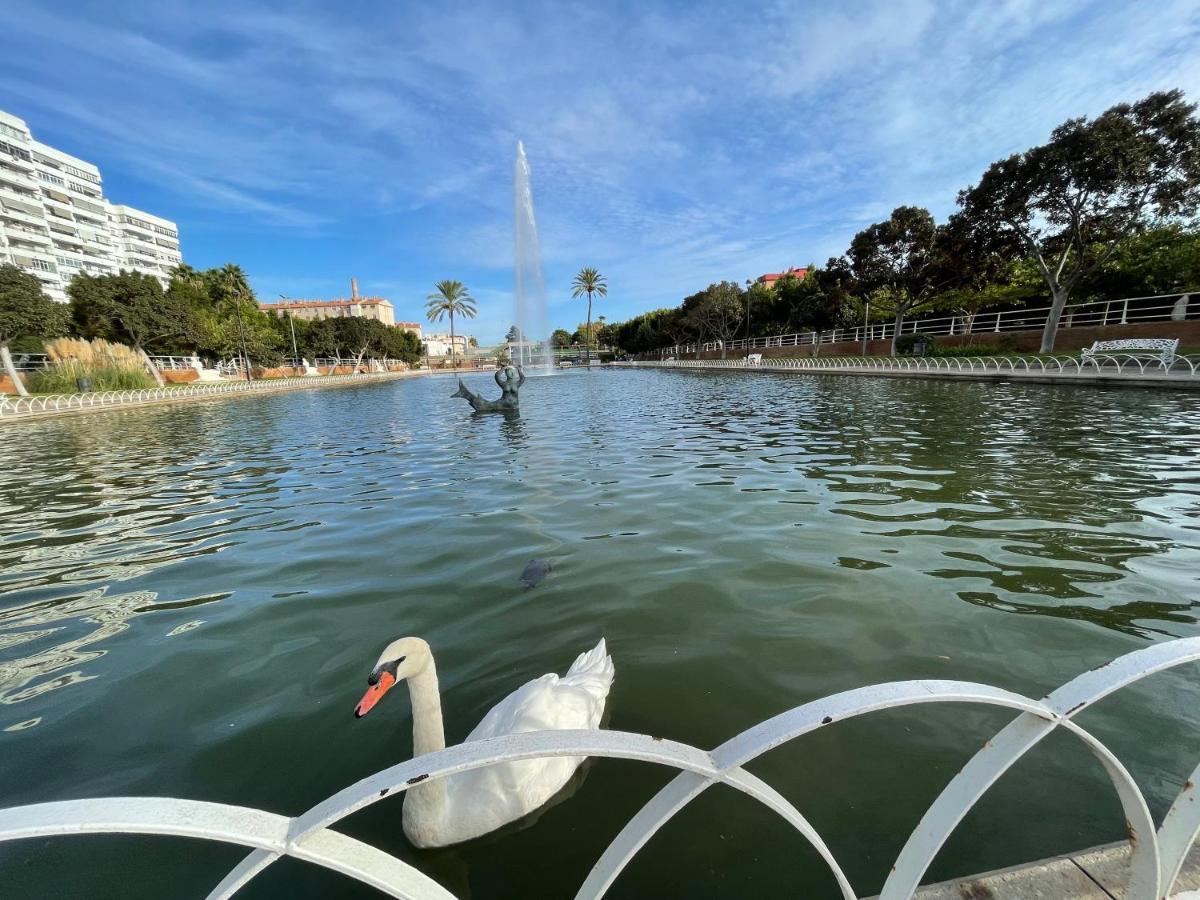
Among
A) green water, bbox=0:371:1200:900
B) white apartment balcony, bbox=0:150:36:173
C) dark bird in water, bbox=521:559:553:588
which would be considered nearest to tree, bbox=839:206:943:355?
green water, bbox=0:371:1200:900

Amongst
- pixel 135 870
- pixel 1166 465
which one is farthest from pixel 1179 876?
pixel 1166 465

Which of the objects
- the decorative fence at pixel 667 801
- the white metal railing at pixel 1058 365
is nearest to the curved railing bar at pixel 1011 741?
the decorative fence at pixel 667 801

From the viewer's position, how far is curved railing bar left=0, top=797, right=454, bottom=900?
799 millimetres

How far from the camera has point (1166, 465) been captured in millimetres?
7809

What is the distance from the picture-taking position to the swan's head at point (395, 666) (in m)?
2.18

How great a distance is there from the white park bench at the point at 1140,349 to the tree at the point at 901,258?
1538cm

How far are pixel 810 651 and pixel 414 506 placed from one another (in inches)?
221

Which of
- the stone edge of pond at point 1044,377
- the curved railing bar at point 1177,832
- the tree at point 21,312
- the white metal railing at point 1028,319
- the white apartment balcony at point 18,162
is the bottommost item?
the stone edge of pond at point 1044,377

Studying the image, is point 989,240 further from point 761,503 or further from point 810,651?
point 810,651

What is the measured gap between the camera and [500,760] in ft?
3.01

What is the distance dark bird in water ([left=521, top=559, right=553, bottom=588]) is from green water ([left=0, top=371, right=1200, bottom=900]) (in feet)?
0.36

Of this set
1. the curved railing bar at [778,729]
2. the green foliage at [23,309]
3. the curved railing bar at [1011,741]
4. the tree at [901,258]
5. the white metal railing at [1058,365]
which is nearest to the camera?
the curved railing bar at [778,729]

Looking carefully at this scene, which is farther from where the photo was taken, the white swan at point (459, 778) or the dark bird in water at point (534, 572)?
the dark bird in water at point (534, 572)

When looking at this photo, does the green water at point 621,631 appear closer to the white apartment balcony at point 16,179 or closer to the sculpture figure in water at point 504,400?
the sculpture figure in water at point 504,400
